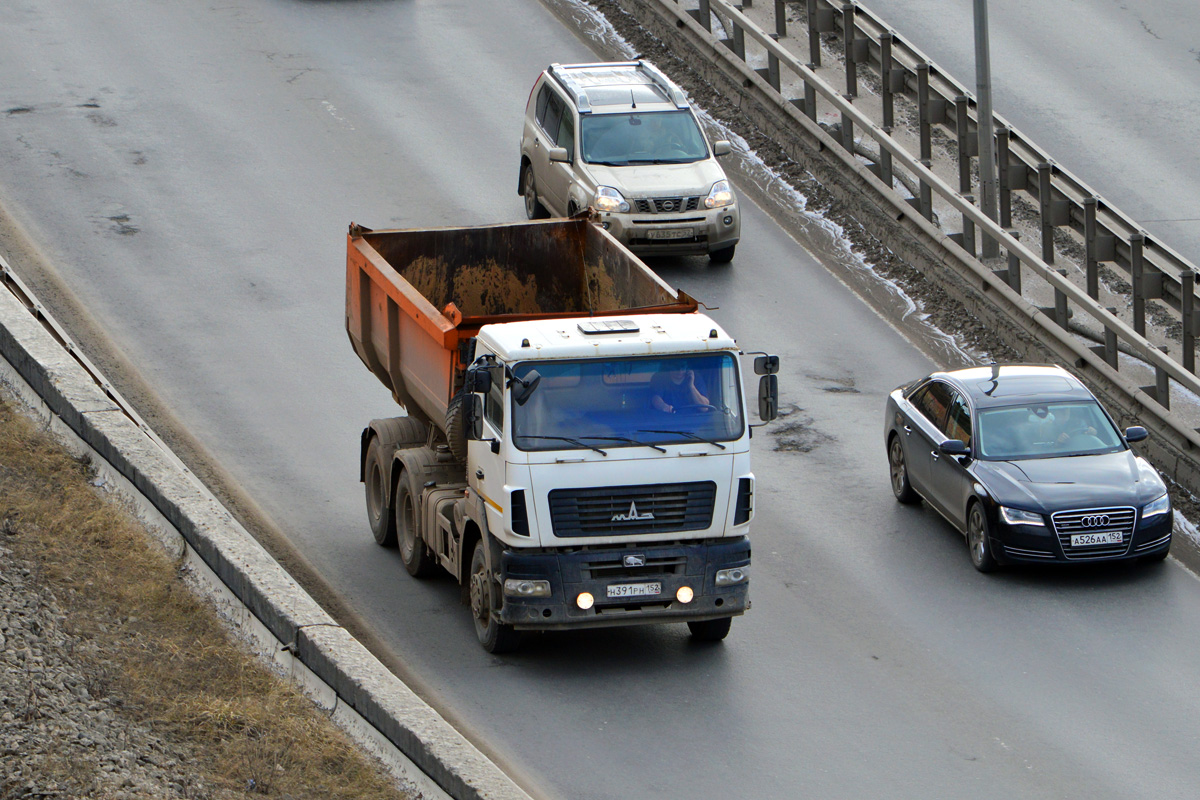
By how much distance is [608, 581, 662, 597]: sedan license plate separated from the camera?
12.9 m

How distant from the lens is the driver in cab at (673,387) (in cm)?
1282

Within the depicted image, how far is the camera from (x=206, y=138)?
86.7 ft

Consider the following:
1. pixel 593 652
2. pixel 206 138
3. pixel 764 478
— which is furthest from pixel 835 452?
pixel 206 138

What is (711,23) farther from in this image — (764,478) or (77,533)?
(77,533)

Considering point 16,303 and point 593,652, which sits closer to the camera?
point 593,652

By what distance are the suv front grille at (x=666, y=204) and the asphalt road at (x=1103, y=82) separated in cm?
617

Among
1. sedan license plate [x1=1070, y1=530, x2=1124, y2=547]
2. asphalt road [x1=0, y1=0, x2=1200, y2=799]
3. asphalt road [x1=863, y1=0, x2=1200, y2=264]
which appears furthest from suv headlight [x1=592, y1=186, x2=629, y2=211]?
sedan license plate [x1=1070, y1=530, x2=1124, y2=547]

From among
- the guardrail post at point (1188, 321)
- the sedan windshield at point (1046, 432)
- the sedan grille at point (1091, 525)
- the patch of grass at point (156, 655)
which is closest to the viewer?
the patch of grass at point (156, 655)

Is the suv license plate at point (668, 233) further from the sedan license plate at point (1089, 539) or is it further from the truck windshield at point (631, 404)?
the truck windshield at point (631, 404)

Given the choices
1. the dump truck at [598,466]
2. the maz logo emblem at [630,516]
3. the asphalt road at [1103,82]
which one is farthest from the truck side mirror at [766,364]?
the asphalt road at [1103,82]

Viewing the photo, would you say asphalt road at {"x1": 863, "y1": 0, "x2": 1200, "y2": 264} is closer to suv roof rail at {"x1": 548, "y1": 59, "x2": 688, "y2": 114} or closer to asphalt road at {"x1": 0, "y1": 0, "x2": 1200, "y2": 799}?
asphalt road at {"x1": 0, "y1": 0, "x2": 1200, "y2": 799}

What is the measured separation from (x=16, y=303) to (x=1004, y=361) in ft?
36.2

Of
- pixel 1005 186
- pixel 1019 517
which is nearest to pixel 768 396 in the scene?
pixel 1019 517

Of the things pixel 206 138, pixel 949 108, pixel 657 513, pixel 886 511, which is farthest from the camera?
pixel 206 138
